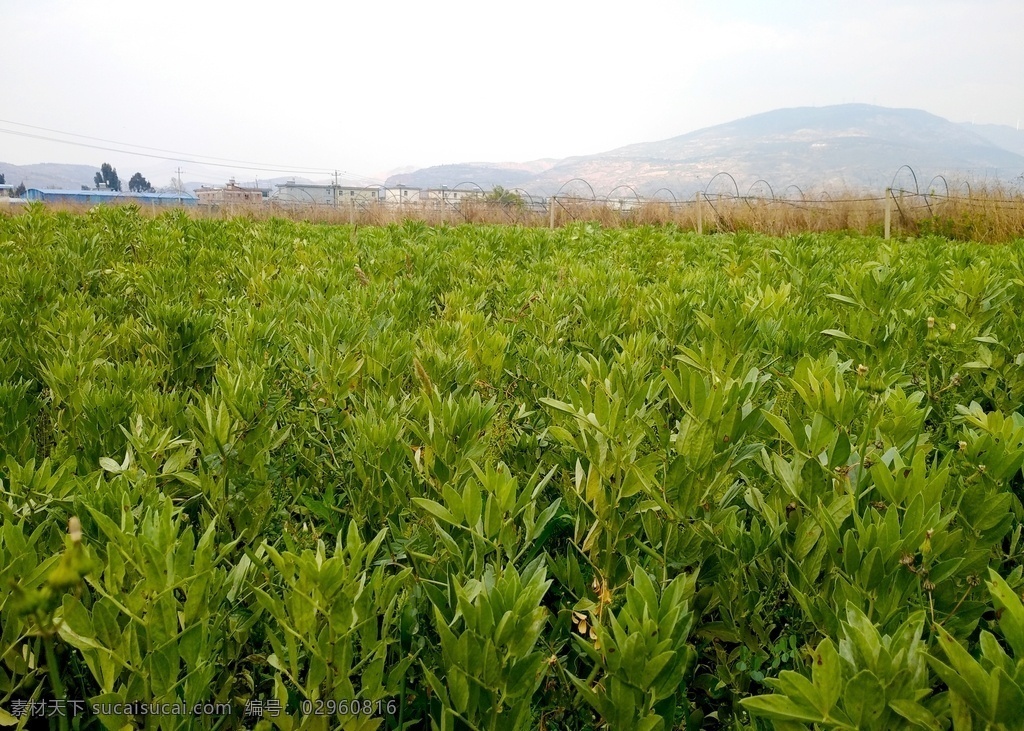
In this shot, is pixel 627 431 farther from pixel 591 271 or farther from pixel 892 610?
pixel 591 271

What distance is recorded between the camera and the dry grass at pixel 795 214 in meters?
16.6

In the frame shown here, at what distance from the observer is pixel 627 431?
4.87 feet

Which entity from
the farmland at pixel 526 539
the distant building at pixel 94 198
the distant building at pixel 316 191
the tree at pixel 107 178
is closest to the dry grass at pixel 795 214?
the farmland at pixel 526 539

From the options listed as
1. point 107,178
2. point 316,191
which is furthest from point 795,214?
point 107,178

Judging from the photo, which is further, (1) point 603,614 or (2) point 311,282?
(2) point 311,282

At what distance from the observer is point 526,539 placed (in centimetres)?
131

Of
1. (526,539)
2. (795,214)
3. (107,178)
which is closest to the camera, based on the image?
(526,539)

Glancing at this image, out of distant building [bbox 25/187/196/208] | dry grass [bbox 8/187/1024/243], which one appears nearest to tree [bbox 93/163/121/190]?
distant building [bbox 25/187/196/208]

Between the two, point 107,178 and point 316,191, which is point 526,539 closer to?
point 316,191

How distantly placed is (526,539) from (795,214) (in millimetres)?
21658

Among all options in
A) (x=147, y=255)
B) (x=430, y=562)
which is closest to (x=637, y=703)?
(x=430, y=562)

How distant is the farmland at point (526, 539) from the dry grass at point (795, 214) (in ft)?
36.9

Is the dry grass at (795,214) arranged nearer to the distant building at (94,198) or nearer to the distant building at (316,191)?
the distant building at (316,191)

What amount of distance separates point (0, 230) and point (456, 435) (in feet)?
26.1
